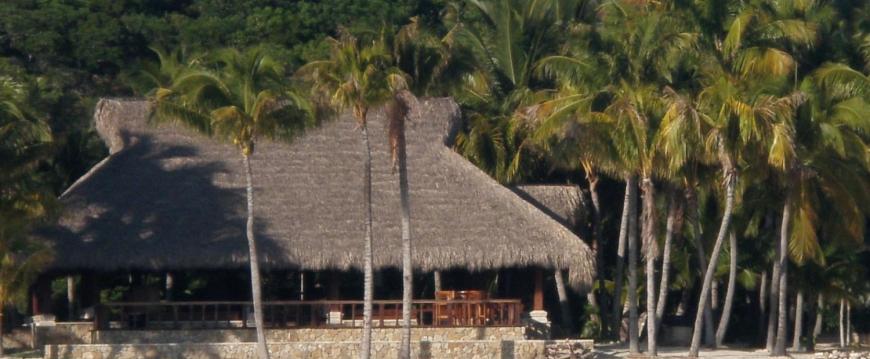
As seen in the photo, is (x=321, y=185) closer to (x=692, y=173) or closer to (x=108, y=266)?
(x=108, y=266)

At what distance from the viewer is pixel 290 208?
2975 centimetres

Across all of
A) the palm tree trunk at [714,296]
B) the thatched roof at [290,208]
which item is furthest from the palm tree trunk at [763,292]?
the thatched roof at [290,208]

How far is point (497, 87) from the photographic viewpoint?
119 feet

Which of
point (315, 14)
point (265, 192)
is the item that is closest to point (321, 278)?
point (265, 192)

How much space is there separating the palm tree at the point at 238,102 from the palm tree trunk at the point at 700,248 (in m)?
7.99

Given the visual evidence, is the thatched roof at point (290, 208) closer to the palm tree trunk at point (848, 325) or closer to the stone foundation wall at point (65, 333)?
the stone foundation wall at point (65, 333)

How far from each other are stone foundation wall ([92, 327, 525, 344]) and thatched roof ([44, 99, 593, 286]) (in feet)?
3.82

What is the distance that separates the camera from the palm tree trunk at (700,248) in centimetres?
3003

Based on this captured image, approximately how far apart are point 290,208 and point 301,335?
8.22 ft

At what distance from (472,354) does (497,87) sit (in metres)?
10.1

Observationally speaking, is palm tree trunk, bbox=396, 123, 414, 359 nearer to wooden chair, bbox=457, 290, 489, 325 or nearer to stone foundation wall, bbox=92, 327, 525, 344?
stone foundation wall, bbox=92, 327, 525, 344

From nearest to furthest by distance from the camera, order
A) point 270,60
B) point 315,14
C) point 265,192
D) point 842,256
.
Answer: point 270,60, point 265,192, point 842,256, point 315,14

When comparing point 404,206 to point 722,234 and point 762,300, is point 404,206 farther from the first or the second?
point 762,300

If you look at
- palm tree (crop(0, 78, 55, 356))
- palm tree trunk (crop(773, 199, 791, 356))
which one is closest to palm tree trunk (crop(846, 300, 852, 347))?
palm tree trunk (crop(773, 199, 791, 356))
